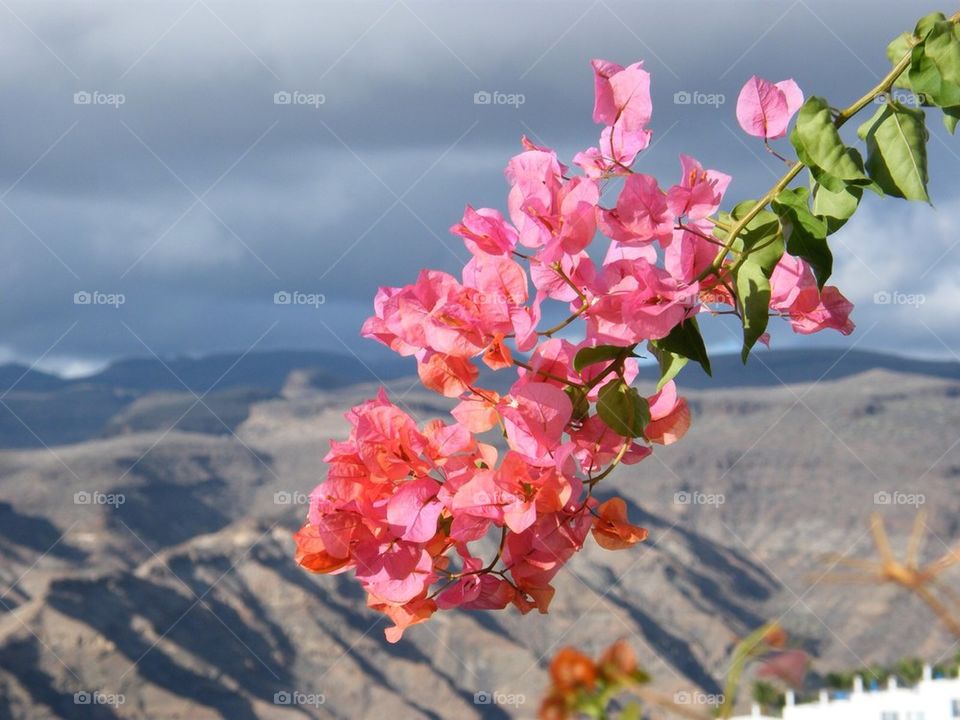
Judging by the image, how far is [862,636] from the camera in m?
53.8

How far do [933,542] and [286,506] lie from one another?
1380 inches

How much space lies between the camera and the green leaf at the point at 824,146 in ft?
2.33

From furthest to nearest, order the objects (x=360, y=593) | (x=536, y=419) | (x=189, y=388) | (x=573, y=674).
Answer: (x=189, y=388) → (x=360, y=593) → (x=536, y=419) → (x=573, y=674)

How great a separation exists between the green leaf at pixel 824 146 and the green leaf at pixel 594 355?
0.54 feet

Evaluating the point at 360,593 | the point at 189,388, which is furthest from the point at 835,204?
the point at 189,388

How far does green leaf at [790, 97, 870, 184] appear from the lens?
A: 0.71 metres

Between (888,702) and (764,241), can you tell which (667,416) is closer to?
(764,241)

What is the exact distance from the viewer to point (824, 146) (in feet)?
2.34

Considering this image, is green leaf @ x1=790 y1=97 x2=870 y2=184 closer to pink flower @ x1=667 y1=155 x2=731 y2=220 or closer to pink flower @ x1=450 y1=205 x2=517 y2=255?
pink flower @ x1=667 y1=155 x2=731 y2=220

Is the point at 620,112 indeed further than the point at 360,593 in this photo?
No

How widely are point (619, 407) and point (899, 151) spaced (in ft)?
0.77

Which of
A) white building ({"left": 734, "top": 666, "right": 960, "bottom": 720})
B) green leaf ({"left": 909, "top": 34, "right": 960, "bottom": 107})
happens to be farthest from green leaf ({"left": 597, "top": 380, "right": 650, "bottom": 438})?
white building ({"left": 734, "top": 666, "right": 960, "bottom": 720})

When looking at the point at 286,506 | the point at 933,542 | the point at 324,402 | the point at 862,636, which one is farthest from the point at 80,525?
the point at 933,542

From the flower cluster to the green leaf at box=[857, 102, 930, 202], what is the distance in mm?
66
